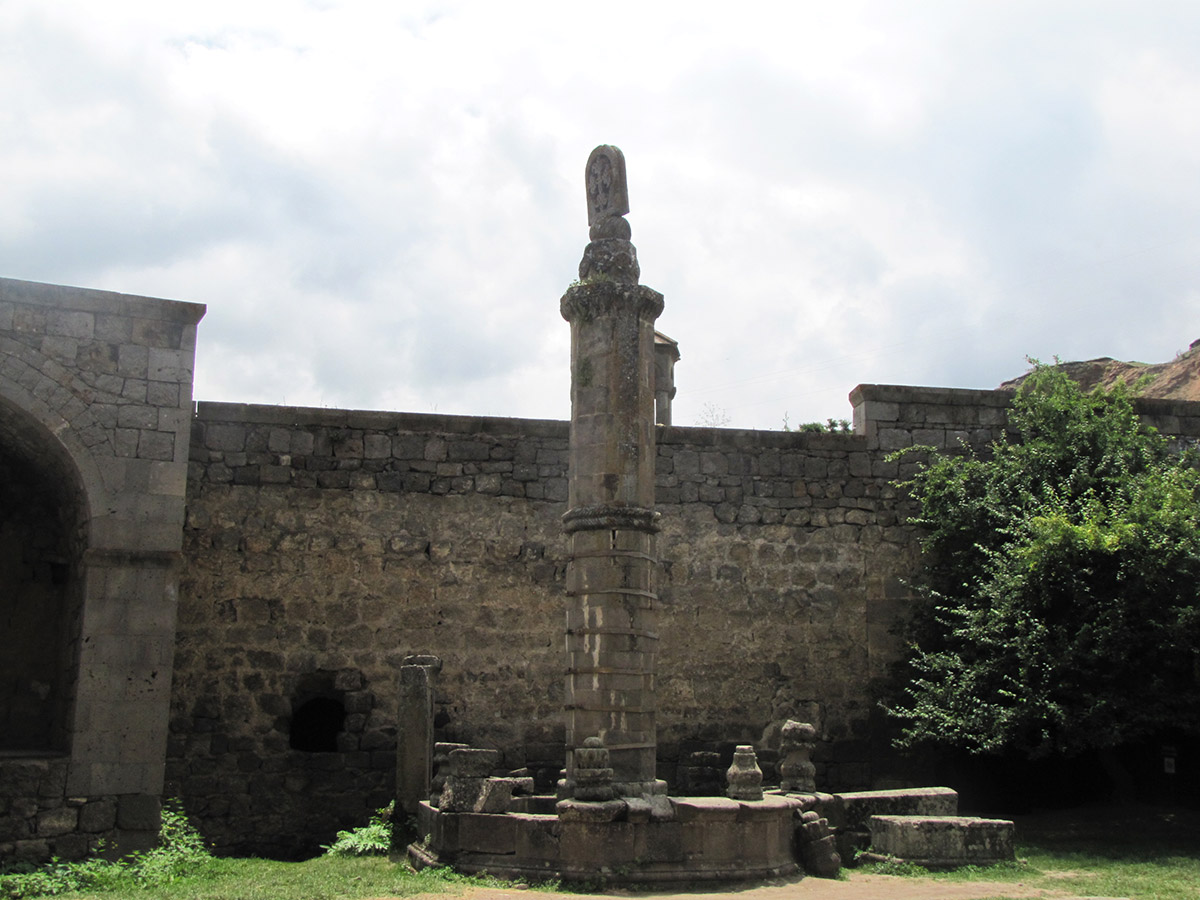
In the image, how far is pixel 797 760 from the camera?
10414 millimetres

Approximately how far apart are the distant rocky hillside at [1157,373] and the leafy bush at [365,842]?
15819mm

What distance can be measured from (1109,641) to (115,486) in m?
9.13

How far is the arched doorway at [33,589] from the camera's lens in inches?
459

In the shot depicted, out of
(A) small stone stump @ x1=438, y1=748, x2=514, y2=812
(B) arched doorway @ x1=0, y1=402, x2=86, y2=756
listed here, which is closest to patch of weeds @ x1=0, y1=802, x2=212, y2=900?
(B) arched doorway @ x1=0, y1=402, x2=86, y2=756

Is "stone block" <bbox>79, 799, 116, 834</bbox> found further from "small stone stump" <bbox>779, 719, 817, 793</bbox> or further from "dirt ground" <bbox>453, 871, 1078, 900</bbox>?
"small stone stump" <bbox>779, 719, 817, 793</bbox>

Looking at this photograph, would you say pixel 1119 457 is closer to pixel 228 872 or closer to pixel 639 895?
pixel 639 895

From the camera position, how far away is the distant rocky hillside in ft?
77.3

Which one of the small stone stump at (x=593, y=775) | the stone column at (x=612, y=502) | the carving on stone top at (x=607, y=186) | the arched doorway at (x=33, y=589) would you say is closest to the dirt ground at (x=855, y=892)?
the small stone stump at (x=593, y=775)

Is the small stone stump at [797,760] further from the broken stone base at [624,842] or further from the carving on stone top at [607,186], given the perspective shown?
the carving on stone top at [607,186]

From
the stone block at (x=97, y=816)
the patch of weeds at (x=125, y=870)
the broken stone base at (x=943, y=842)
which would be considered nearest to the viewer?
the patch of weeds at (x=125, y=870)

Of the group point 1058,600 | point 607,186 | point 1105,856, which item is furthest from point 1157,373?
point 607,186

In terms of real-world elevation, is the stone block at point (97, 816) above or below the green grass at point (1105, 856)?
above

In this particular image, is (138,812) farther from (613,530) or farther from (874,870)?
(874,870)

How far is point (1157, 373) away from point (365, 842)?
68.0ft
